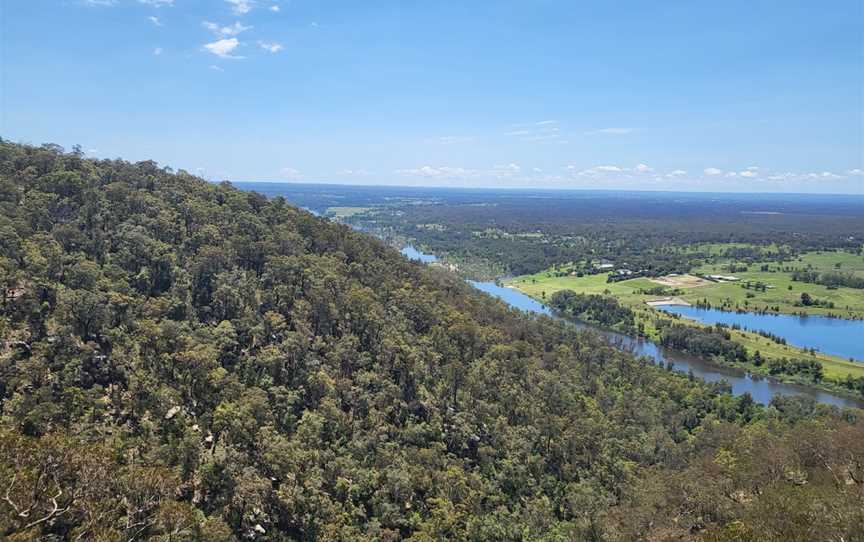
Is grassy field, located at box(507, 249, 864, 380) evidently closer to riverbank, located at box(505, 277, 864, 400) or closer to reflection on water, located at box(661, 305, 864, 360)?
riverbank, located at box(505, 277, 864, 400)

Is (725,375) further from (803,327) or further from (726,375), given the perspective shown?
(803,327)

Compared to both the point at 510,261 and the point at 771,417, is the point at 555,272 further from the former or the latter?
the point at 771,417

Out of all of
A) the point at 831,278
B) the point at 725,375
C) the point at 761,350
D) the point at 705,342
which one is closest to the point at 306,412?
the point at 725,375

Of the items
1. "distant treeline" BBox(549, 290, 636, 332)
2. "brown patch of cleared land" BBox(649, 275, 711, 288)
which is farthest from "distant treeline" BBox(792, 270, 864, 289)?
"distant treeline" BBox(549, 290, 636, 332)

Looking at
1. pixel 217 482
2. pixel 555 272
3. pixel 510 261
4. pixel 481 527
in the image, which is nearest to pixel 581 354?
pixel 481 527

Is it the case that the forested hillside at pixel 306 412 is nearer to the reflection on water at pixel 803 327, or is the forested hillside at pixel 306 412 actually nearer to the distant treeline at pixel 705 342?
the distant treeline at pixel 705 342

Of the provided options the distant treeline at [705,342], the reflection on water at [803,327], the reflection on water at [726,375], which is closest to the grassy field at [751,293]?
the distant treeline at [705,342]
